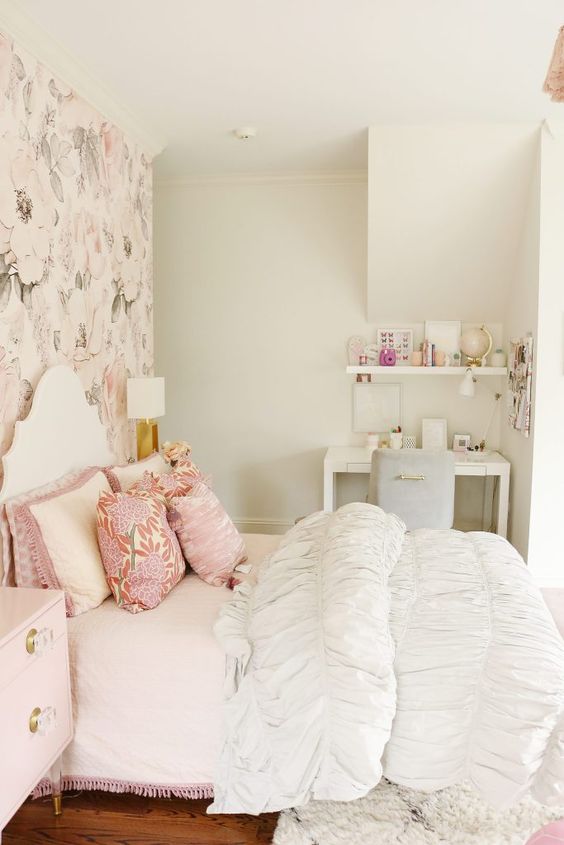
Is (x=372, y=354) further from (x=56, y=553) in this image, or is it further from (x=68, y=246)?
(x=56, y=553)

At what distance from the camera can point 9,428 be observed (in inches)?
93.7

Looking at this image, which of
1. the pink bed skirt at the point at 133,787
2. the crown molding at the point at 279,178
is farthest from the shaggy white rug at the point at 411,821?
the crown molding at the point at 279,178

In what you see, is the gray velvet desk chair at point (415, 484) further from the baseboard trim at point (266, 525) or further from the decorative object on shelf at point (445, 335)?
the baseboard trim at point (266, 525)

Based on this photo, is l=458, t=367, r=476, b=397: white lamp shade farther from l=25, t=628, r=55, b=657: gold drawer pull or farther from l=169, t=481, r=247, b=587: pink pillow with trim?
l=25, t=628, r=55, b=657: gold drawer pull

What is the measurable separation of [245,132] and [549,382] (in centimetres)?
203

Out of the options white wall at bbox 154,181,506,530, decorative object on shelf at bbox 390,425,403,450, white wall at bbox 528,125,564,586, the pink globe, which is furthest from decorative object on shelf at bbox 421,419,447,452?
the pink globe

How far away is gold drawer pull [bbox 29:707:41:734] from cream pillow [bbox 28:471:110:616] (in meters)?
0.42

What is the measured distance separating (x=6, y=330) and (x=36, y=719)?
127 cm

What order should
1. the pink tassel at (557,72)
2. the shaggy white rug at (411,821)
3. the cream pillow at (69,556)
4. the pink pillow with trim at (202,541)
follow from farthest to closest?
the pink pillow with trim at (202,541)
the cream pillow at (69,556)
the shaggy white rug at (411,821)
the pink tassel at (557,72)

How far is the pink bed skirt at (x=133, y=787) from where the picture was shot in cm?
198

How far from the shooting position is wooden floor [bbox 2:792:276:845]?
1.90 meters

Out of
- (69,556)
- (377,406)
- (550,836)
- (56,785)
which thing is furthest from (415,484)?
(550,836)

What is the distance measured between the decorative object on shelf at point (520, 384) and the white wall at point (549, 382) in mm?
89

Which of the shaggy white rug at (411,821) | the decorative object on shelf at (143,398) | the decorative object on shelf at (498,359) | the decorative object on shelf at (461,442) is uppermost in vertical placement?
the decorative object on shelf at (498,359)
